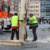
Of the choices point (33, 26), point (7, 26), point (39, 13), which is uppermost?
point (33, 26)

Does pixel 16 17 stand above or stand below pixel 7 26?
above

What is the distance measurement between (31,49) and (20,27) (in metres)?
2.34

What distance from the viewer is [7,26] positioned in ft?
53.3

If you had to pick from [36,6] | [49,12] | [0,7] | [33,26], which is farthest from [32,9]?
[33,26]

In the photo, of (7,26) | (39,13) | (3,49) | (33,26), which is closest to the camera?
(3,49)

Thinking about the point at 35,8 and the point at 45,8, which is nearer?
the point at 45,8

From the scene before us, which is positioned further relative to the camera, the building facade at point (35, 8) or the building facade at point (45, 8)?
the building facade at point (35, 8)

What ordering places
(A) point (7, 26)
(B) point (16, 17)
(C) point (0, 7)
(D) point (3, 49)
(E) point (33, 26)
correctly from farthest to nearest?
1. (C) point (0, 7)
2. (A) point (7, 26)
3. (E) point (33, 26)
4. (B) point (16, 17)
5. (D) point (3, 49)

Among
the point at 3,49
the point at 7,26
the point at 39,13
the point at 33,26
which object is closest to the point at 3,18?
the point at 7,26

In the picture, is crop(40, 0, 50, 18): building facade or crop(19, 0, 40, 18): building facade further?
crop(19, 0, 40, 18): building facade

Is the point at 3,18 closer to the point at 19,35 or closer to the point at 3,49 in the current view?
the point at 19,35

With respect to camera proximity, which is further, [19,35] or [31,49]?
[19,35]

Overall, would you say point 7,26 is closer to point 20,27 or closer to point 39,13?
point 20,27

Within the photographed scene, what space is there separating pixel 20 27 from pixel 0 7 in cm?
836
